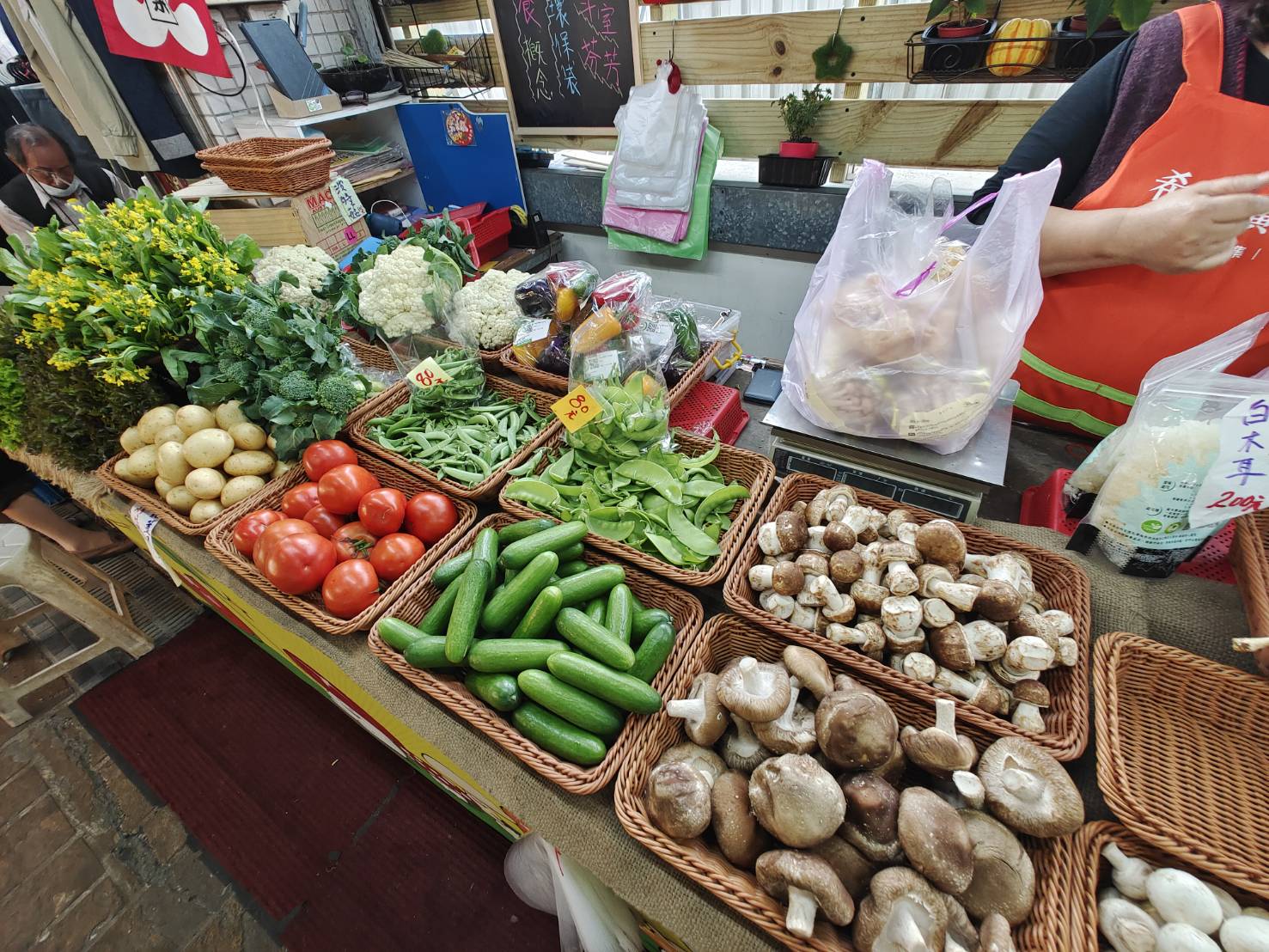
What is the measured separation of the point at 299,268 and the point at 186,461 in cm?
110

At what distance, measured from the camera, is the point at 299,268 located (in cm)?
255

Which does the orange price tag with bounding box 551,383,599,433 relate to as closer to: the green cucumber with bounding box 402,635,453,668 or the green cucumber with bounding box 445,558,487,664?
the green cucumber with bounding box 445,558,487,664

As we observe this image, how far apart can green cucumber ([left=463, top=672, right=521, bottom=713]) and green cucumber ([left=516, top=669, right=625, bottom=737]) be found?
0.03 meters

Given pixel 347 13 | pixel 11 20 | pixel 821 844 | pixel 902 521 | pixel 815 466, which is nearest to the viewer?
pixel 821 844

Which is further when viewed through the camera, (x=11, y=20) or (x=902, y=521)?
(x=11, y=20)

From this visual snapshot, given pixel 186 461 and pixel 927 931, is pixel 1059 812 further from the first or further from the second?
pixel 186 461

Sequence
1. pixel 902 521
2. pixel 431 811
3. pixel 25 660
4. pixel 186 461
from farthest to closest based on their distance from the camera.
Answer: pixel 25 660 < pixel 431 811 < pixel 186 461 < pixel 902 521

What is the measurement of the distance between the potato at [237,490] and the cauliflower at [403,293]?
0.84 metres

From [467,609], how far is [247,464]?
120 cm

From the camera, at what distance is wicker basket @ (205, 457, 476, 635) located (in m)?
1.54

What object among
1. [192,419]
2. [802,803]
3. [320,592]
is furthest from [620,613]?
[192,419]

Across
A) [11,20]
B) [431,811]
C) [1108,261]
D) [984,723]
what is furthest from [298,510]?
[11,20]

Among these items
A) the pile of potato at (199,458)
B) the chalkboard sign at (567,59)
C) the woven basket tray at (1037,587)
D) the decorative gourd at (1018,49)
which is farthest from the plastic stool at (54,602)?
the decorative gourd at (1018,49)

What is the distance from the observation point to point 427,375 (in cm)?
214
